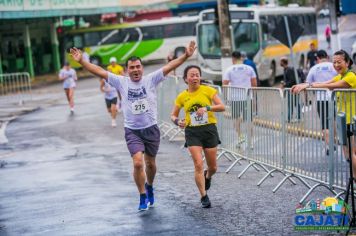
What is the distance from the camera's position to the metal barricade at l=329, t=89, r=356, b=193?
9.01m

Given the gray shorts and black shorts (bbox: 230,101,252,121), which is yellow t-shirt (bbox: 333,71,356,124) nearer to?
the gray shorts

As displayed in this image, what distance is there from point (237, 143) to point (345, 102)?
3982mm

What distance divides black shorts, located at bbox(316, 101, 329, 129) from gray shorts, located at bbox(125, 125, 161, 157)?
2.07 metres

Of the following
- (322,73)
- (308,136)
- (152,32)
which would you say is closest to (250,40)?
(322,73)

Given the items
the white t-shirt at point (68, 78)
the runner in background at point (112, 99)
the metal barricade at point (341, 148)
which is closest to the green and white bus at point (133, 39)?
the white t-shirt at point (68, 78)

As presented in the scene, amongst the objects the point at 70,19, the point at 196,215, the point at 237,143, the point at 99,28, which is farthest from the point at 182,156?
the point at 70,19

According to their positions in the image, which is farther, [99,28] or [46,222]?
[99,28]

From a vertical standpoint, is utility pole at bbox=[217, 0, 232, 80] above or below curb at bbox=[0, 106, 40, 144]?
above

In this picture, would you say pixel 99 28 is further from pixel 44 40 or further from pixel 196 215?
pixel 196 215

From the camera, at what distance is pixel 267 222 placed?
8.56m

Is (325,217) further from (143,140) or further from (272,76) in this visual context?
(272,76)

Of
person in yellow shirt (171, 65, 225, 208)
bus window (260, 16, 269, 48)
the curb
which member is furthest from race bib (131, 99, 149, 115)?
bus window (260, 16, 269, 48)

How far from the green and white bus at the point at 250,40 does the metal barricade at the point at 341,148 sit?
20.5 meters

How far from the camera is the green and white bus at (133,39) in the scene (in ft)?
164
